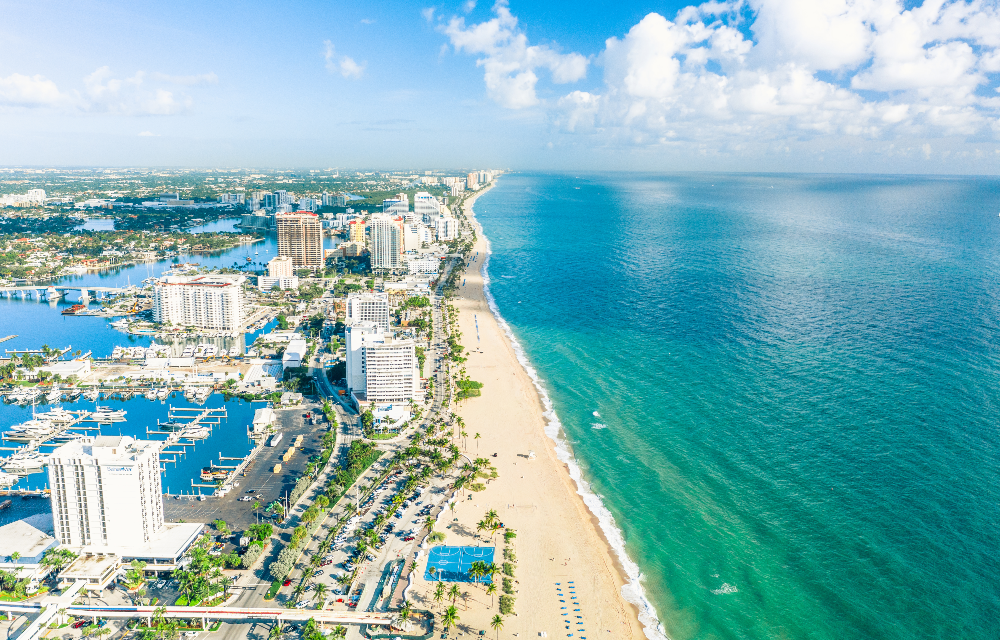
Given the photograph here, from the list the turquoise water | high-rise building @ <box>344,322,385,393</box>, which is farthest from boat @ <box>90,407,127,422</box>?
the turquoise water

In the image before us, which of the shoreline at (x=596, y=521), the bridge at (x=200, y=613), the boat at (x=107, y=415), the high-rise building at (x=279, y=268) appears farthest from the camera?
the high-rise building at (x=279, y=268)

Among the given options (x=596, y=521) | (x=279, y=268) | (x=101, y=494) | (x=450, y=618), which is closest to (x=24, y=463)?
(x=101, y=494)

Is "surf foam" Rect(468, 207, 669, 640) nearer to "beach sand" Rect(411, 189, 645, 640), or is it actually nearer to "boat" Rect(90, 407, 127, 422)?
"beach sand" Rect(411, 189, 645, 640)

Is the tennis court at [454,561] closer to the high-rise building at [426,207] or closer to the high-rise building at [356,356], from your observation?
the high-rise building at [356,356]

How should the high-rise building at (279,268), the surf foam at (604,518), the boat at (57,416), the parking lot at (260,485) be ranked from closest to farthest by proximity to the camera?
the surf foam at (604,518) < the parking lot at (260,485) < the boat at (57,416) < the high-rise building at (279,268)

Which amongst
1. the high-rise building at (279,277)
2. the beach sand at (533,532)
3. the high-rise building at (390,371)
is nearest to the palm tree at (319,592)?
the beach sand at (533,532)

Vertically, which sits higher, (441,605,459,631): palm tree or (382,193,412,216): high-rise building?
(382,193,412,216): high-rise building

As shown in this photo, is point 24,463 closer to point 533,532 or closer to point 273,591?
point 273,591
